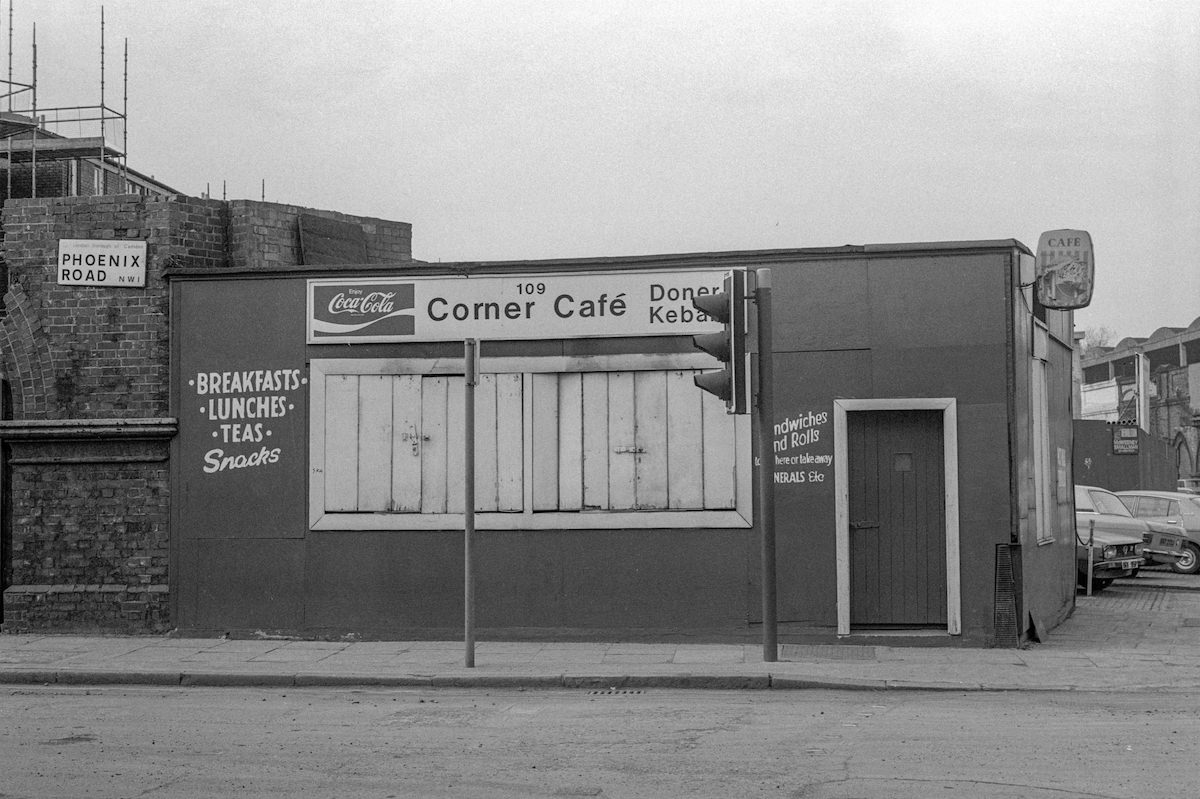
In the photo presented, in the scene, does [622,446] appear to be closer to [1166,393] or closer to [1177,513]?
[1177,513]

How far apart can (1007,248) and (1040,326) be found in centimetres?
185

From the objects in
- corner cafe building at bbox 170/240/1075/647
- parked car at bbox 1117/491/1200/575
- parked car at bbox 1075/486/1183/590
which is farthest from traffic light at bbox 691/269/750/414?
parked car at bbox 1117/491/1200/575

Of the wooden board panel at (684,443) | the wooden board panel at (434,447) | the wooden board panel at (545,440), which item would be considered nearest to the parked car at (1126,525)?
the wooden board panel at (684,443)

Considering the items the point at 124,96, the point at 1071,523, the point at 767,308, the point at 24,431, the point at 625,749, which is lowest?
the point at 625,749

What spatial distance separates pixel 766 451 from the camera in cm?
1181

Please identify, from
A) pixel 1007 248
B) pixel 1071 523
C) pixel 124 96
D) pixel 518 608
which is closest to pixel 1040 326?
pixel 1007 248

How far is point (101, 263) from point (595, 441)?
225 inches

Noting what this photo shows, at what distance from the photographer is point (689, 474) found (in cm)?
1332

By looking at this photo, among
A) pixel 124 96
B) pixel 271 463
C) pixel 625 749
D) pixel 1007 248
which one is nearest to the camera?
pixel 625 749

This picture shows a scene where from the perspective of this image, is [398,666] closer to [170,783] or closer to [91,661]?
[91,661]

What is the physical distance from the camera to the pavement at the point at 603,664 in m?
10.9

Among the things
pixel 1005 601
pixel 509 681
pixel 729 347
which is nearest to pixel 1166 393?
pixel 1005 601

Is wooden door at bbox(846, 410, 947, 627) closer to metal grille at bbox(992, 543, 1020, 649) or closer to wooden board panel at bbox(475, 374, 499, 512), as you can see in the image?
metal grille at bbox(992, 543, 1020, 649)

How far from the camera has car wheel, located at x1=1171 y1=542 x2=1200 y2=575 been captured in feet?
80.2
